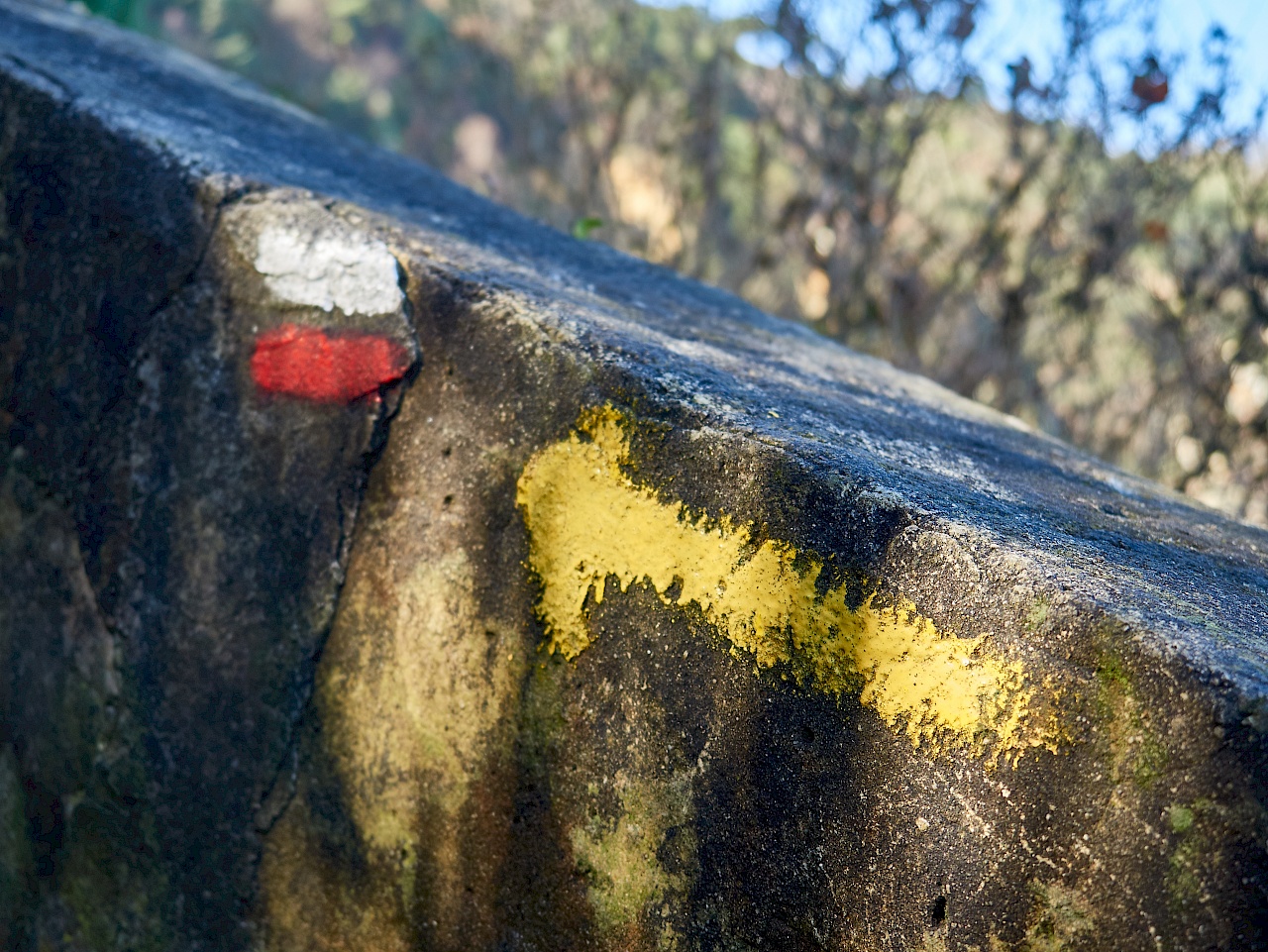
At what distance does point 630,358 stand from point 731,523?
232 mm

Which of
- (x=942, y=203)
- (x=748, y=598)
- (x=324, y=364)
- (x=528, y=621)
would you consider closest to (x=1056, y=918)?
(x=748, y=598)

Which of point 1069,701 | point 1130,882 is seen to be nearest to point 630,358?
point 1069,701

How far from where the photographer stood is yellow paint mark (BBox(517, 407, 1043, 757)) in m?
0.76

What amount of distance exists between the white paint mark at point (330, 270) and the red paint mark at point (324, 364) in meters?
0.04

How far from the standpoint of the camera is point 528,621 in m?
1.00

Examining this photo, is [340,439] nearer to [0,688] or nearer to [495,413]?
[495,413]

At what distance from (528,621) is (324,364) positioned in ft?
1.28

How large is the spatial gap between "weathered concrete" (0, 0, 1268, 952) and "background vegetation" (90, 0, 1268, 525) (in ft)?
3.93

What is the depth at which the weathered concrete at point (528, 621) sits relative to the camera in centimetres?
73

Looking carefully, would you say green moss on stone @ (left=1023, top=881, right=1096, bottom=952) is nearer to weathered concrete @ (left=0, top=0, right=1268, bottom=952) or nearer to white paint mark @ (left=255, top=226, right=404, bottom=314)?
weathered concrete @ (left=0, top=0, right=1268, bottom=952)

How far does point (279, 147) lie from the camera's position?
5.21ft

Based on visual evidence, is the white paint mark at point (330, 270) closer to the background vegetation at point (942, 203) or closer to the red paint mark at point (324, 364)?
the red paint mark at point (324, 364)

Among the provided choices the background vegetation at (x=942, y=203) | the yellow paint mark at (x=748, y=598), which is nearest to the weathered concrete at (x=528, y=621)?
the yellow paint mark at (x=748, y=598)

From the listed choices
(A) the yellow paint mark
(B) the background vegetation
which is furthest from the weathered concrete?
(B) the background vegetation
